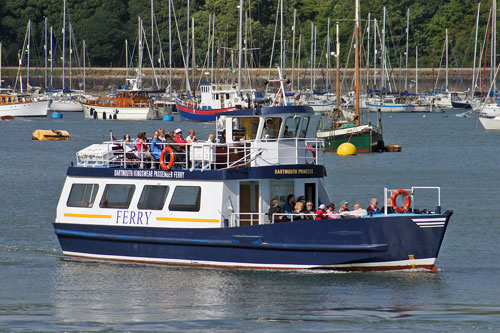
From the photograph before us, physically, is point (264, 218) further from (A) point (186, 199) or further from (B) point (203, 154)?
(B) point (203, 154)

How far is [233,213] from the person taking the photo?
25125 mm

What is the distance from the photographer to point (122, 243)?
26234 millimetres

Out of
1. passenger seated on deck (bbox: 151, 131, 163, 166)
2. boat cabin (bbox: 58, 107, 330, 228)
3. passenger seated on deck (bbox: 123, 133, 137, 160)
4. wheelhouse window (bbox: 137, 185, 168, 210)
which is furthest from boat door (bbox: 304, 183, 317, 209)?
passenger seated on deck (bbox: 123, 133, 137, 160)

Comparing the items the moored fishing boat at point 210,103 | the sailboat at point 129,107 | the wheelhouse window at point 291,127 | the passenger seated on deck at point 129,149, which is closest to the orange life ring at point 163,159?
the passenger seated on deck at point 129,149

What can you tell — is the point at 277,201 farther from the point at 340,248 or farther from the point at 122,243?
the point at 122,243

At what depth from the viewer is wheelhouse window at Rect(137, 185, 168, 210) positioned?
25.8 meters

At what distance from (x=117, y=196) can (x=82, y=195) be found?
1.13 m

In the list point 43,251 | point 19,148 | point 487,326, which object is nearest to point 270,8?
point 19,148

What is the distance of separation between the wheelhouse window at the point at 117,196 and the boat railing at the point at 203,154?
0.67m

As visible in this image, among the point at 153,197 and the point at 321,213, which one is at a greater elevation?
the point at 153,197

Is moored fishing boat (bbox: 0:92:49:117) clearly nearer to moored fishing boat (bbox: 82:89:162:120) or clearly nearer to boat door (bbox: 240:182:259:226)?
moored fishing boat (bbox: 82:89:162:120)

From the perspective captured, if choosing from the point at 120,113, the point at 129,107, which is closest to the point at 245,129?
the point at 129,107

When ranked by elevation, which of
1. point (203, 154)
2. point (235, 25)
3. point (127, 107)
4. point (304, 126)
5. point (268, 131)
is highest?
point (235, 25)

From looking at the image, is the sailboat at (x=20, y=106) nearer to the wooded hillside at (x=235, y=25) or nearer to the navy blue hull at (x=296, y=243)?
the wooded hillside at (x=235, y=25)
